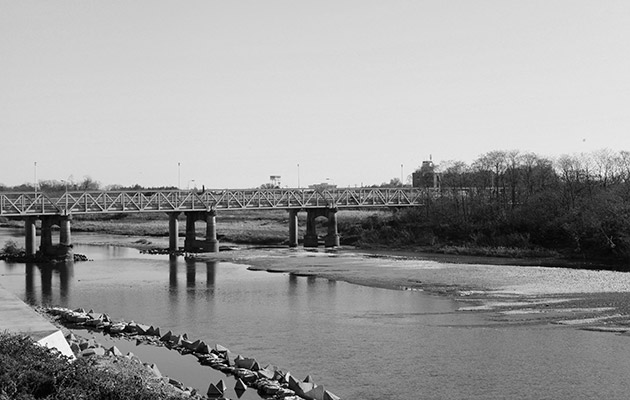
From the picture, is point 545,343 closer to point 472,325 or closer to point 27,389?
point 472,325

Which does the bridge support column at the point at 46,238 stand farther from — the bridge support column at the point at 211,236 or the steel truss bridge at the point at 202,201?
A: the bridge support column at the point at 211,236

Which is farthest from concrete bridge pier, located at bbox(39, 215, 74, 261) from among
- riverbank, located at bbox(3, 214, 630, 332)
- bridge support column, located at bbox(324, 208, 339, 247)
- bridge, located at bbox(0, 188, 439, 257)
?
bridge support column, located at bbox(324, 208, 339, 247)

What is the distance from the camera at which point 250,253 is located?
75.6 meters

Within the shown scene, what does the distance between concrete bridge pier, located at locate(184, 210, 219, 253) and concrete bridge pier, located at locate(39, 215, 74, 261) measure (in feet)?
45.2

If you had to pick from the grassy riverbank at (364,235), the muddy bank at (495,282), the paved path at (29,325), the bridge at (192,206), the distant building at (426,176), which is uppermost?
the distant building at (426,176)

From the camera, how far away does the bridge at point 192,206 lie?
69.9 meters

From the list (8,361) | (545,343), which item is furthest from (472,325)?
(8,361)

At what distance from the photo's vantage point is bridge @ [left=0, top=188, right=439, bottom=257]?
69.9 m

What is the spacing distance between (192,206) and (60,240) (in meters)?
16.8

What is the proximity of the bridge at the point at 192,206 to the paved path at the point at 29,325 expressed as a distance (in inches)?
1362

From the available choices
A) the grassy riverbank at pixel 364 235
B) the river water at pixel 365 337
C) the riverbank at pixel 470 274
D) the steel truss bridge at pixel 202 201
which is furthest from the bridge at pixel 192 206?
the river water at pixel 365 337

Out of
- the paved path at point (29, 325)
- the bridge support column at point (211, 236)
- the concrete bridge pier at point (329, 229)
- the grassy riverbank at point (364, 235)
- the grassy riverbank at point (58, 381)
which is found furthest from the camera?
the concrete bridge pier at point (329, 229)

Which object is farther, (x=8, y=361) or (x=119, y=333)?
(x=119, y=333)

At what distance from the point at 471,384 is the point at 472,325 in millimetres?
9771
